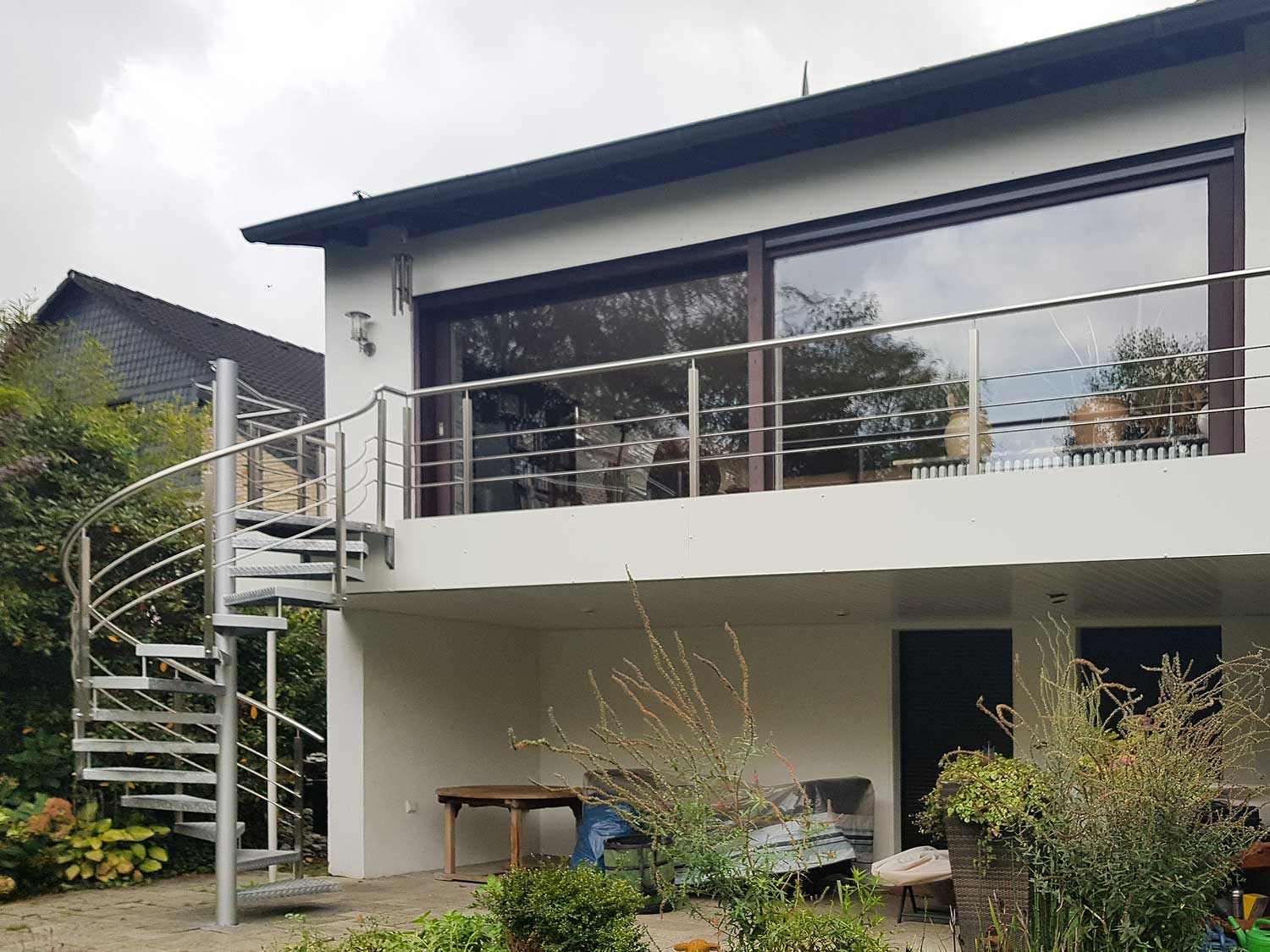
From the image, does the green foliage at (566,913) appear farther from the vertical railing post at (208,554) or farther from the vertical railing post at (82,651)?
the vertical railing post at (82,651)

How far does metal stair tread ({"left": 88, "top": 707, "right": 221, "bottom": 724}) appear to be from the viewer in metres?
7.72

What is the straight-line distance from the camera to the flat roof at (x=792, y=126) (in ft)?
24.0

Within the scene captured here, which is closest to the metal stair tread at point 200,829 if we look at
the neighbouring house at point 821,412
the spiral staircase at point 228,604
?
the spiral staircase at point 228,604

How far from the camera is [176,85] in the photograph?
2803 cm

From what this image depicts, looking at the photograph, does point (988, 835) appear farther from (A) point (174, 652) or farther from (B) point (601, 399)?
(A) point (174, 652)

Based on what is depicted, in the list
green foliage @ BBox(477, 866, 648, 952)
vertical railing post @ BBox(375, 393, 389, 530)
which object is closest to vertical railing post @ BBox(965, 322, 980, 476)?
green foliage @ BBox(477, 866, 648, 952)

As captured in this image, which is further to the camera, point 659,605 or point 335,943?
point 659,605

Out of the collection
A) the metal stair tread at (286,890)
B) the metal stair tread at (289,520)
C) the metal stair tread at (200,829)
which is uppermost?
the metal stair tread at (289,520)

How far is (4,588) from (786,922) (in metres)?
7.61

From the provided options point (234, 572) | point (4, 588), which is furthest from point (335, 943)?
point (4, 588)

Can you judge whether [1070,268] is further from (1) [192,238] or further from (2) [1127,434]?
(1) [192,238]

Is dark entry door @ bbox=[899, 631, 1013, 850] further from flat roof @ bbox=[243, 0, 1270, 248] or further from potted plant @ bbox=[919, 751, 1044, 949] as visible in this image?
flat roof @ bbox=[243, 0, 1270, 248]

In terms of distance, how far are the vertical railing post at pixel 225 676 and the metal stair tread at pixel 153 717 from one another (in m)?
0.09

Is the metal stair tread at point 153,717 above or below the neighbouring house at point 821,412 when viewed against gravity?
below
